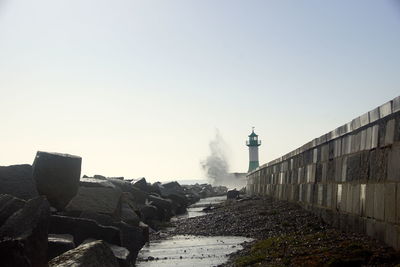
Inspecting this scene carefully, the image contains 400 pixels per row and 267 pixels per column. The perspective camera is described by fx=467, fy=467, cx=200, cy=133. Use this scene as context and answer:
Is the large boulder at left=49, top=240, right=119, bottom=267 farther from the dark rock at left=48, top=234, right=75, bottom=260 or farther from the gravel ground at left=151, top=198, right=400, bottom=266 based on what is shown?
the gravel ground at left=151, top=198, right=400, bottom=266

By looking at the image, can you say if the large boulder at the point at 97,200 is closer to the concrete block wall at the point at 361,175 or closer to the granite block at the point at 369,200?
the concrete block wall at the point at 361,175

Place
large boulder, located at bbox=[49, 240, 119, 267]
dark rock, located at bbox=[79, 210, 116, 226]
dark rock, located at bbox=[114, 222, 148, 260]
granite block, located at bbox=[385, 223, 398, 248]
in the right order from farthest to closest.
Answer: dark rock, located at bbox=[79, 210, 116, 226], dark rock, located at bbox=[114, 222, 148, 260], granite block, located at bbox=[385, 223, 398, 248], large boulder, located at bbox=[49, 240, 119, 267]

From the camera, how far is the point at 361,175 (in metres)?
6.69

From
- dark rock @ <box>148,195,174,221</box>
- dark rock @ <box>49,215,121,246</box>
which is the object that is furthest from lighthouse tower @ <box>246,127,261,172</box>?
dark rock @ <box>49,215,121,246</box>

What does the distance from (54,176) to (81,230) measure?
66.5 inches

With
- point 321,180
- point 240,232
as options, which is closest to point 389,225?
point 321,180

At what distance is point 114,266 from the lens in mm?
5430

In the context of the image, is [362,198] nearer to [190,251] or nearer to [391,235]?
[391,235]

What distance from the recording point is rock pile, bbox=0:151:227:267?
5.01 meters

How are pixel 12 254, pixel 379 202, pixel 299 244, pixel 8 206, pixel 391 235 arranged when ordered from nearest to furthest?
pixel 12 254, pixel 391 235, pixel 379 202, pixel 8 206, pixel 299 244

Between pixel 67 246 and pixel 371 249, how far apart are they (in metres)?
3.77

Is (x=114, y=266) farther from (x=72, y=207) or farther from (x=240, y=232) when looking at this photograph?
(x=240, y=232)

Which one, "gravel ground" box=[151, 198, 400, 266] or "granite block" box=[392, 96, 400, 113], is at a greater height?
"granite block" box=[392, 96, 400, 113]

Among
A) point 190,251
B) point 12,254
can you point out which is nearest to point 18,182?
point 190,251
